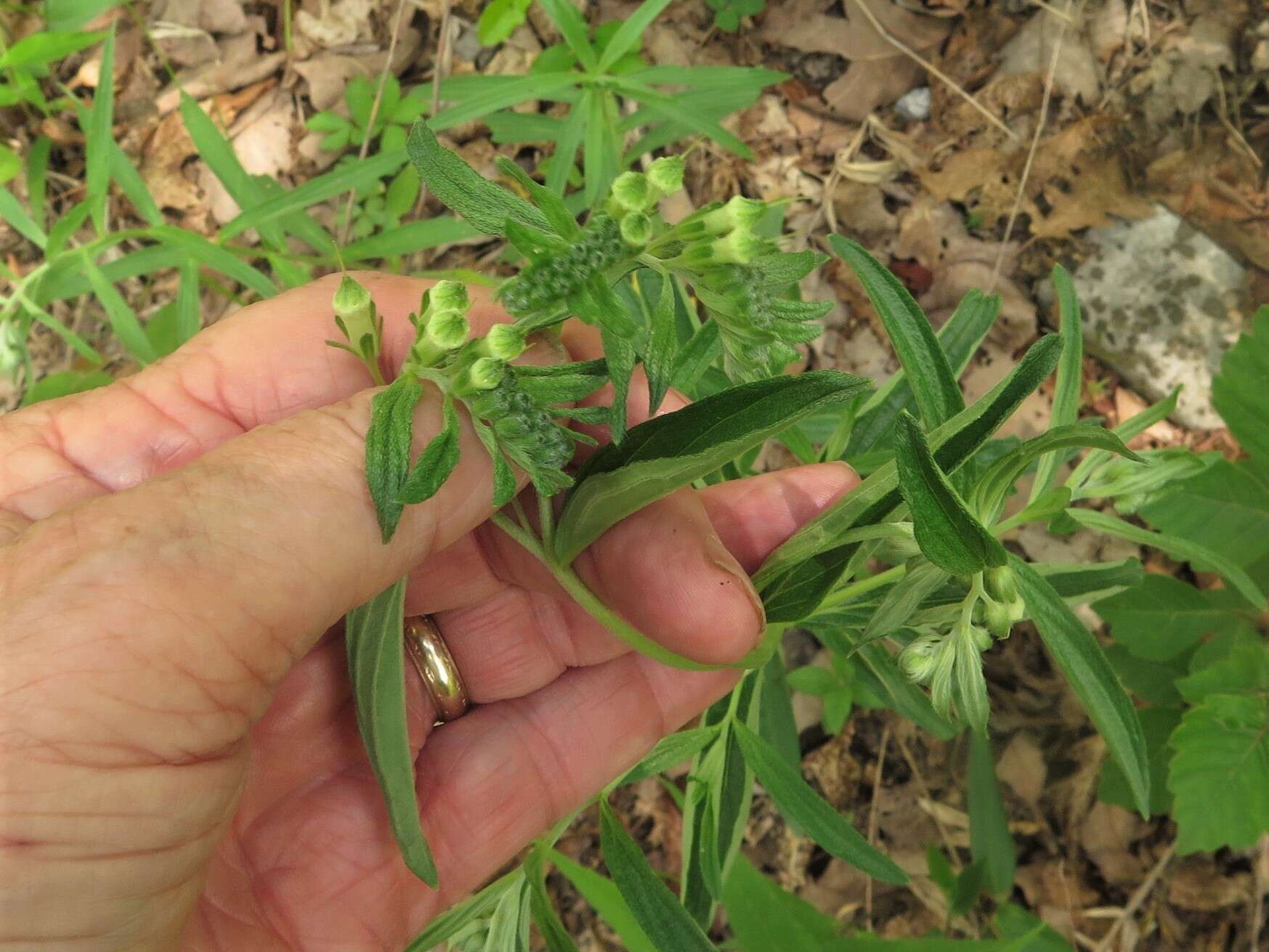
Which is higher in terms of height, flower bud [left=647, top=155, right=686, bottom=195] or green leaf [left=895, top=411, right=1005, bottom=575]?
flower bud [left=647, top=155, right=686, bottom=195]

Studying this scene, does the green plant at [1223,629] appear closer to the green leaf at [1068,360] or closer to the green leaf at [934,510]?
the green leaf at [1068,360]

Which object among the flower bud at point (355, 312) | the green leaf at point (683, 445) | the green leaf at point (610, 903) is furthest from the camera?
the green leaf at point (610, 903)

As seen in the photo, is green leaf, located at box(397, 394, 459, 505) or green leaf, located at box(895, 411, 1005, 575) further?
green leaf, located at box(397, 394, 459, 505)

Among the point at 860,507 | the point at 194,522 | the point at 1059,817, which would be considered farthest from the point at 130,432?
the point at 1059,817

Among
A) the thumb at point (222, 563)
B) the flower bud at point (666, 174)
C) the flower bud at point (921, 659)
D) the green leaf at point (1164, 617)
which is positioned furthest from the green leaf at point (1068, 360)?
the thumb at point (222, 563)

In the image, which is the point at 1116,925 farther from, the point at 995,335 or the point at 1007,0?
the point at 1007,0

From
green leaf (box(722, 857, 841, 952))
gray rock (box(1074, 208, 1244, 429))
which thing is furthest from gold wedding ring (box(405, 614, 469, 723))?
gray rock (box(1074, 208, 1244, 429))

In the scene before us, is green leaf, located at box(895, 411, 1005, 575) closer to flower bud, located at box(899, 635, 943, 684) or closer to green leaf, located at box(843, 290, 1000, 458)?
flower bud, located at box(899, 635, 943, 684)
